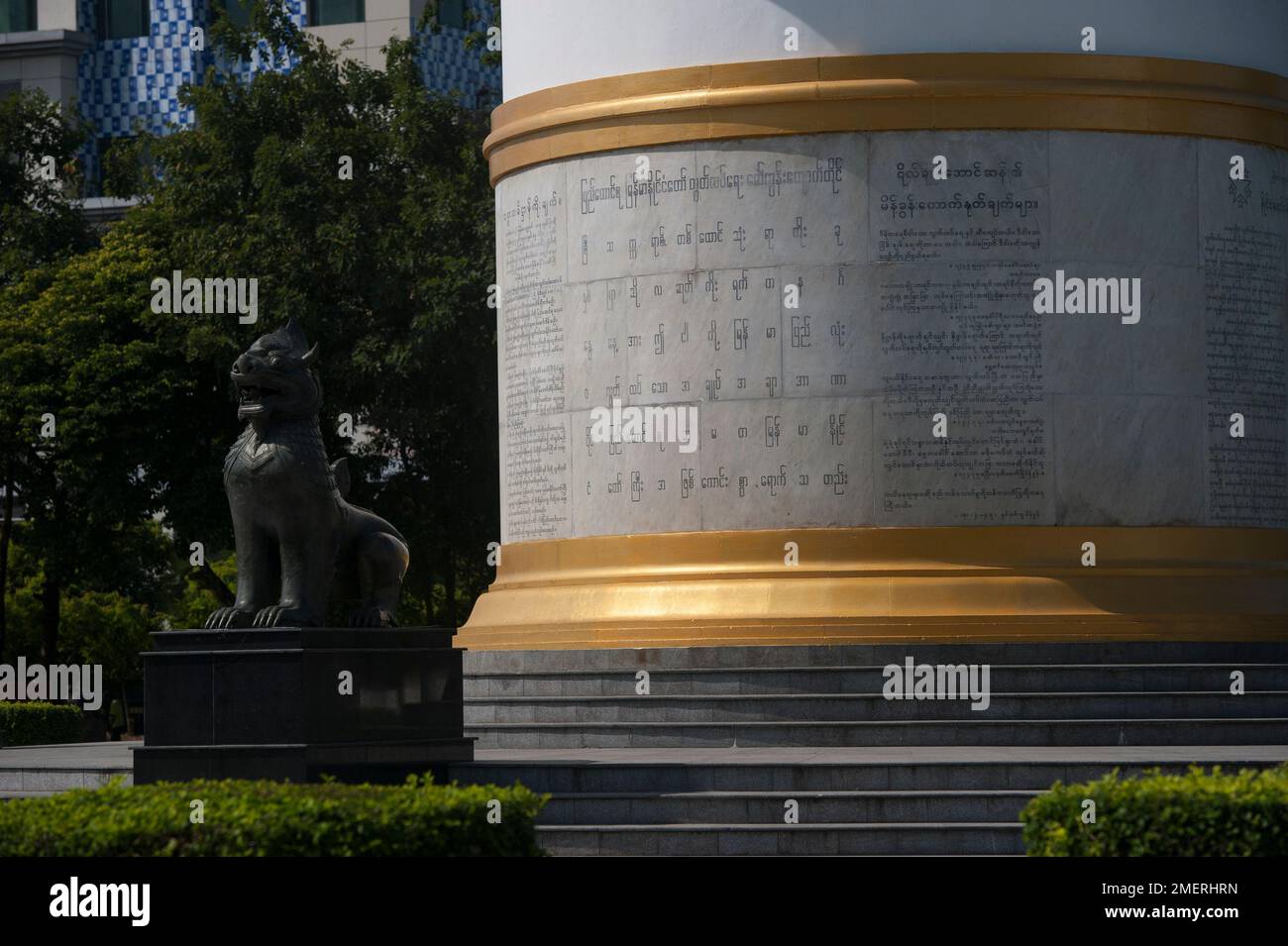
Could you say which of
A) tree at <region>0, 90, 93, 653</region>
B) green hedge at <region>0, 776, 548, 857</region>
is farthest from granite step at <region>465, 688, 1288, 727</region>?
tree at <region>0, 90, 93, 653</region>

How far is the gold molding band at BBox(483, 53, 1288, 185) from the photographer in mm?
22172

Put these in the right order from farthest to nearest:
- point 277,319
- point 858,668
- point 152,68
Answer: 1. point 152,68
2. point 277,319
3. point 858,668

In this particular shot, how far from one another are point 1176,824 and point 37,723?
1870cm

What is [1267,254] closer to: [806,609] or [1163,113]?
[1163,113]

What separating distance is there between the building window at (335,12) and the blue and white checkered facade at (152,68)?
0.33m

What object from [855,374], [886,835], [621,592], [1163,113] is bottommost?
[886,835]

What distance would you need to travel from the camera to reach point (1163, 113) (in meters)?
22.6

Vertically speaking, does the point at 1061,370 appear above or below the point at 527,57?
below

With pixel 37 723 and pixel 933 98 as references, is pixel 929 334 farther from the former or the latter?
pixel 37 723

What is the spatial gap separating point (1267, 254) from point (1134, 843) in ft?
42.3

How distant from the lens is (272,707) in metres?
16.7

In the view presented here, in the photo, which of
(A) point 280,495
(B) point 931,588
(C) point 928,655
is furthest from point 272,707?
(B) point 931,588
